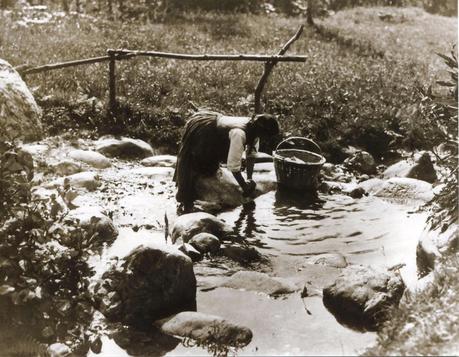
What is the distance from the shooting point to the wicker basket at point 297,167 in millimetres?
7652

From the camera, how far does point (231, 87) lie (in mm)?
11344

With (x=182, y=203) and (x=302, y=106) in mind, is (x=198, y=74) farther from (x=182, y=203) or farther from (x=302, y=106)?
(x=182, y=203)

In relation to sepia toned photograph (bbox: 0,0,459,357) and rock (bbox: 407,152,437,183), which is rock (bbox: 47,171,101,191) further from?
rock (bbox: 407,152,437,183)

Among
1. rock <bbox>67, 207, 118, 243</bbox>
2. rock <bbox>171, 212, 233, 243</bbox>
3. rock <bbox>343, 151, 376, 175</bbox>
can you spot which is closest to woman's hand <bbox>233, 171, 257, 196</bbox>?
rock <bbox>171, 212, 233, 243</bbox>

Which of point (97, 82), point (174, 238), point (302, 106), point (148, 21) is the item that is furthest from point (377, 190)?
point (148, 21)

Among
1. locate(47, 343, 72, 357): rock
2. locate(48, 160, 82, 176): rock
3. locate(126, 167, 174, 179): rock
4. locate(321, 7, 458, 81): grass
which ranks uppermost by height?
locate(321, 7, 458, 81): grass

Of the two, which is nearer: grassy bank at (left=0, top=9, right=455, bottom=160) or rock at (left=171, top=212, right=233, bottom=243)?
rock at (left=171, top=212, right=233, bottom=243)

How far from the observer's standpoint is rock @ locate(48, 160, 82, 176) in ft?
27.0

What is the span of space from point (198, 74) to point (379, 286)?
7.77 m

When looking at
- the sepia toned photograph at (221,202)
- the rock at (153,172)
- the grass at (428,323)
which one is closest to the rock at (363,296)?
the sepia toned photograph at (221,202)

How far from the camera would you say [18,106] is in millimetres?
8953

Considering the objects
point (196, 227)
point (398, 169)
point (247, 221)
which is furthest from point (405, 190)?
point (196, 227)

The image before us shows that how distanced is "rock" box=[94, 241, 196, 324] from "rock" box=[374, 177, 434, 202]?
4.11 metres

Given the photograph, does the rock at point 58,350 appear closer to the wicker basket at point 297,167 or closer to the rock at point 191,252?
the rock at point 191,252
